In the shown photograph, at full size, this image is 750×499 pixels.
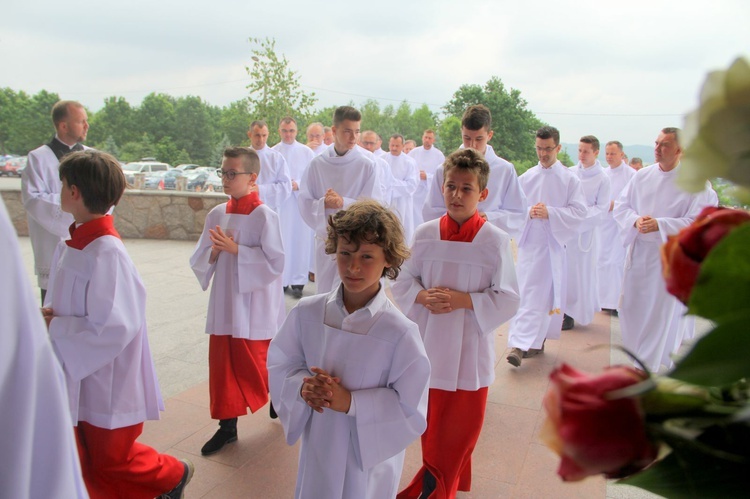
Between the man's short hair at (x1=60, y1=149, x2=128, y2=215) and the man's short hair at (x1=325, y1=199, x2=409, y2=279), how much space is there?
1.01m

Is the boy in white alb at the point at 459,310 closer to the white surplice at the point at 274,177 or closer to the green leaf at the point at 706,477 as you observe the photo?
the green leaf at the point at 706,477

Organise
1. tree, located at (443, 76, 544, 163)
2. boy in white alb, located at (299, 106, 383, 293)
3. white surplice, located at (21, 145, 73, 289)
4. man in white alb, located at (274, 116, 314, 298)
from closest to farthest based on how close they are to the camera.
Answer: white surplice, located at (21, 145, 73, 289) < boy in white alb, located at (299, 106, 383, 293) < man in white alb, located at (274, 116, 314, 298) < tree, located at (443, 76, 544, 163)

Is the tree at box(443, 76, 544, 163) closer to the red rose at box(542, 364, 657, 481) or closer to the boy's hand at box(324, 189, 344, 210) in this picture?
the boy's hand at box(324, 189, 344, 210)

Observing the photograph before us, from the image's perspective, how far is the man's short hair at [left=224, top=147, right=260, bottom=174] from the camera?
3.48 metres

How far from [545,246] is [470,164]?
265 centimetres

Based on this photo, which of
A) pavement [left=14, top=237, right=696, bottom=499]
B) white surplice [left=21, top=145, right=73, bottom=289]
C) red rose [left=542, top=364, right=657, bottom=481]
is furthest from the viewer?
white surplice [left=21, top=145, right=73, bottom=289]

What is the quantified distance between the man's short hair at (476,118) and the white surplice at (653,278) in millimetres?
1520

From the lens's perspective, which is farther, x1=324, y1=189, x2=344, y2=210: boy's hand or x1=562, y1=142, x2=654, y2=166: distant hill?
x1=324, y1=189, x2=344, y2=210: boy's hand

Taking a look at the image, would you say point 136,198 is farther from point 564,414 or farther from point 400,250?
point 564,414

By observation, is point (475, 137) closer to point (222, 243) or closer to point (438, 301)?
point (438, 301)

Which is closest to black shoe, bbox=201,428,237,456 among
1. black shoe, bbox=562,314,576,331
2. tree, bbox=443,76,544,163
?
black shoe, bbox=562,314,576,331

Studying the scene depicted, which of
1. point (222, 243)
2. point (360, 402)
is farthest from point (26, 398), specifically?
point (222, 243)

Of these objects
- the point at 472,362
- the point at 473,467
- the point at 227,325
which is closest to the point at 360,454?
the point at 472,362

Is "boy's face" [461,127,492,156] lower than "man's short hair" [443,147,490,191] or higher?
higher
